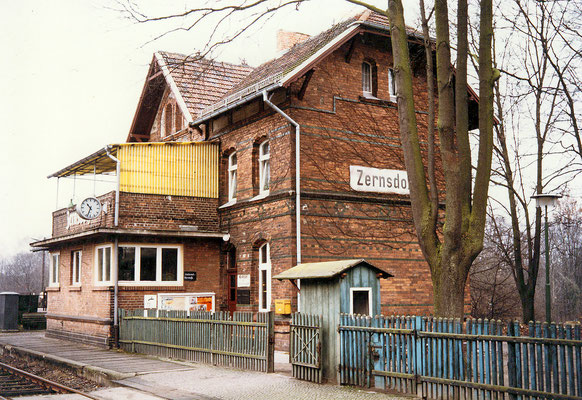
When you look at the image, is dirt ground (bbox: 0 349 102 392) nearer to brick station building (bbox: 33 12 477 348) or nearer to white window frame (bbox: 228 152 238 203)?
brick station building (bbox: 33 12 477 348)

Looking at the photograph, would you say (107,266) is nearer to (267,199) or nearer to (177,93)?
(267,199)

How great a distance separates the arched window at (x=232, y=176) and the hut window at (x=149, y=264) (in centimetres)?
253

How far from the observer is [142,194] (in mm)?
20250

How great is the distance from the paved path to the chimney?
43.1 feet

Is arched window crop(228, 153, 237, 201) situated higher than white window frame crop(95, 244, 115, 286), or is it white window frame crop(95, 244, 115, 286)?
arched window crop(228, 153, 237, 201)

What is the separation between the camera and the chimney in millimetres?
25047

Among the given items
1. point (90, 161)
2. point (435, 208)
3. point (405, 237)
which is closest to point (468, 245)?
point (435, 208)

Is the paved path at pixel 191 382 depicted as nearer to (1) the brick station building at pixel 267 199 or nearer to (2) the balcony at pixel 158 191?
(1) the brick station building at pixel 267 199

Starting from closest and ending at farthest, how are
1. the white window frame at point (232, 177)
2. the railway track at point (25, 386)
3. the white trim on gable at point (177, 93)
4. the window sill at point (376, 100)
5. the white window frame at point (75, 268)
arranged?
the railway track at point (25, 386), the window sill at point (376, 100), the white window frame at point (232, 177), the white window frame at point (75, 268), the white trim on gable at point (177, 93)

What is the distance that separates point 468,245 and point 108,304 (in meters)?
12.4

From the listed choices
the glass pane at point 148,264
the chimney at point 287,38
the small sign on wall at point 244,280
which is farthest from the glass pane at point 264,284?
the chimney at point 287,38

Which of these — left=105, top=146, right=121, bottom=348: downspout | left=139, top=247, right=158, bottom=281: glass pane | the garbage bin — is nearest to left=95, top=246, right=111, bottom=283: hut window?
left=105, top=146, right=121, bottom=348: downspout

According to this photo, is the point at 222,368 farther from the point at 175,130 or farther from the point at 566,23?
the point at 566,23

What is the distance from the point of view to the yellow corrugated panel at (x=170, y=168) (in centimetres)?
2019
